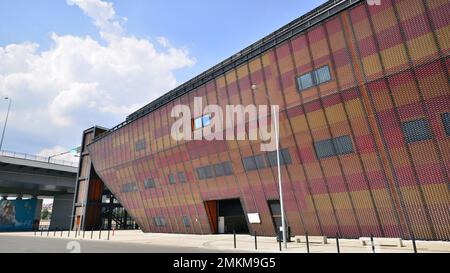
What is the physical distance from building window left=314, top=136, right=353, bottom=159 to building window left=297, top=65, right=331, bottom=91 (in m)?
4.60

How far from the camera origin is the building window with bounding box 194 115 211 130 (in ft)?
102

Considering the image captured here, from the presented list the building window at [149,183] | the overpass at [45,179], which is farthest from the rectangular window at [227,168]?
the overpass at [45,179]

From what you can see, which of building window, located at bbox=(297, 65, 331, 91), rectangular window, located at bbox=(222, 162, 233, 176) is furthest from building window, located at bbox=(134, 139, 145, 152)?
building window, located at bbox=(297, 65, 331, 91)

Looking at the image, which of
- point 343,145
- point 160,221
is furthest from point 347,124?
point 160,221

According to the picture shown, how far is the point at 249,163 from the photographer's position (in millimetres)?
28422

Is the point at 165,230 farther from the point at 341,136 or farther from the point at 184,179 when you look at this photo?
the point at 341,136

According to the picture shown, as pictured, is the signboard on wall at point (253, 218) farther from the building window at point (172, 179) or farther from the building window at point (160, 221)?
the building window at point (160, 221)

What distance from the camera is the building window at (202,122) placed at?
31.1 m

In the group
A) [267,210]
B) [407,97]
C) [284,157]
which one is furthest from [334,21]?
[267,210]

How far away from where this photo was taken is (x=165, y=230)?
1612 inches

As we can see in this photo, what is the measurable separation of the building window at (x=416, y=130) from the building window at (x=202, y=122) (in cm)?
1817

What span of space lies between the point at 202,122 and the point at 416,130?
786 inches

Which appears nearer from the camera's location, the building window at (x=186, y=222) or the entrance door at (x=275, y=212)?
the entrance door at (x=275, y=212)

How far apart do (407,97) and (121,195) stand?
4282cm
